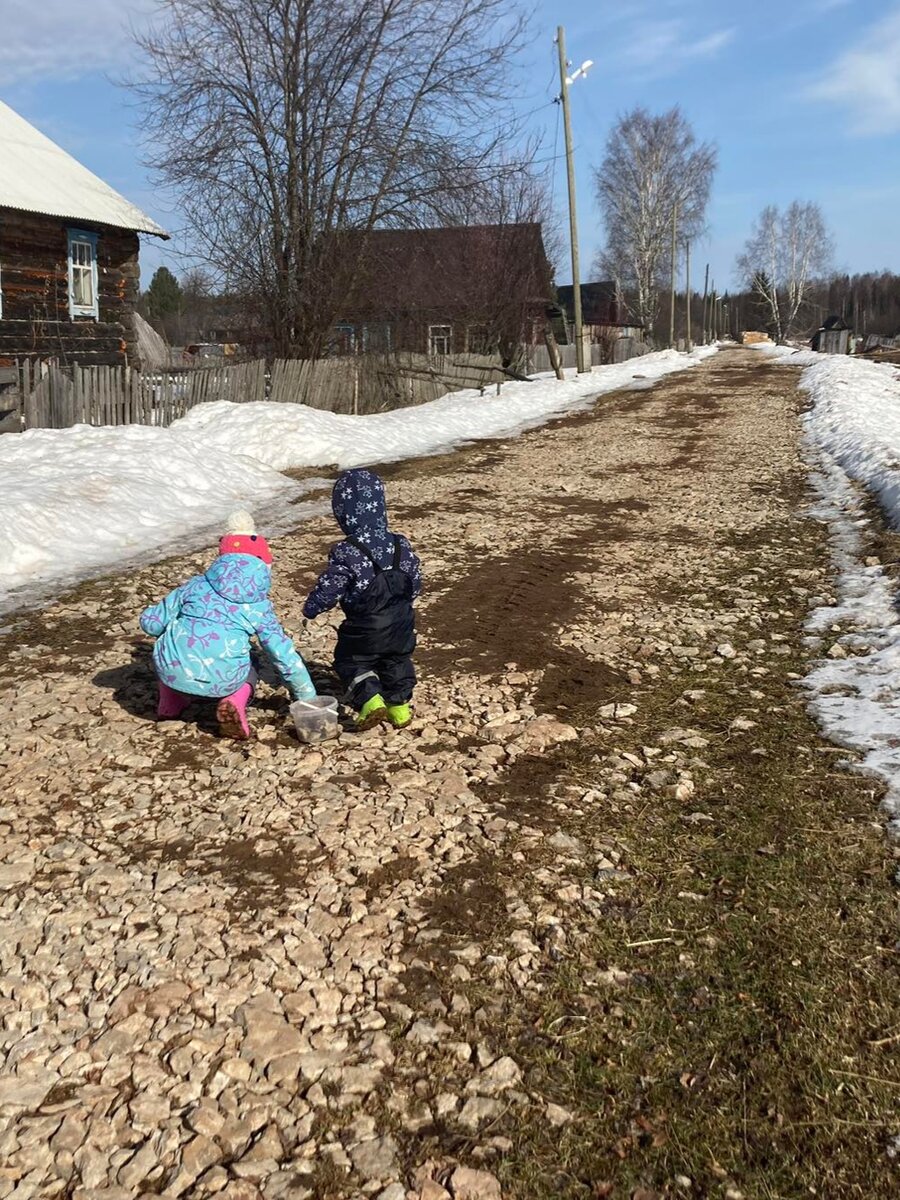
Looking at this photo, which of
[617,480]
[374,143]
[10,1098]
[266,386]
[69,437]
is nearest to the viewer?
[10,1098]

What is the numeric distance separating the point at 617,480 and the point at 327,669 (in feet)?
21.3

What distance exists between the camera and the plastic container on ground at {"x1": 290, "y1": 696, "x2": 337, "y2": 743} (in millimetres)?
3887

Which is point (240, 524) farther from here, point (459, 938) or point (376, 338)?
point (376, 338)

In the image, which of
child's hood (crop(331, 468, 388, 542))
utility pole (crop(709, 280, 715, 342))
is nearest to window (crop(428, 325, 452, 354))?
child's hood (crop(331, 468, 388, 542))

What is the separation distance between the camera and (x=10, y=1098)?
2.06 metres

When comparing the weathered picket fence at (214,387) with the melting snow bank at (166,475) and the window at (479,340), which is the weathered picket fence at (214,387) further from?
the window at (479,340)

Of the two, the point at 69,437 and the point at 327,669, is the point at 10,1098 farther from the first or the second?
the point at 69,437

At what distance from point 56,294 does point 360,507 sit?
15.8m

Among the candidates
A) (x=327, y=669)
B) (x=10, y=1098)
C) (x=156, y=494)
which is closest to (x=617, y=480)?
(x=156, y=494)

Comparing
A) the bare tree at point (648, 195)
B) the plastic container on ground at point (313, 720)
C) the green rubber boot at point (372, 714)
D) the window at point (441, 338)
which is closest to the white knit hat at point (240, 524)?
the plastic container on ground at point (313, 720)

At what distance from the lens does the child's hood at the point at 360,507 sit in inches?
163

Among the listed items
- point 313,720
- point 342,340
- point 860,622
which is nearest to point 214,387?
point 342,340

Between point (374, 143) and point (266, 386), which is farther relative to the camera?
point (374, 143)

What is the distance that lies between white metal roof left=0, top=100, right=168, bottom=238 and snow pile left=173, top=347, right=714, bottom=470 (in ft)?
17.3
